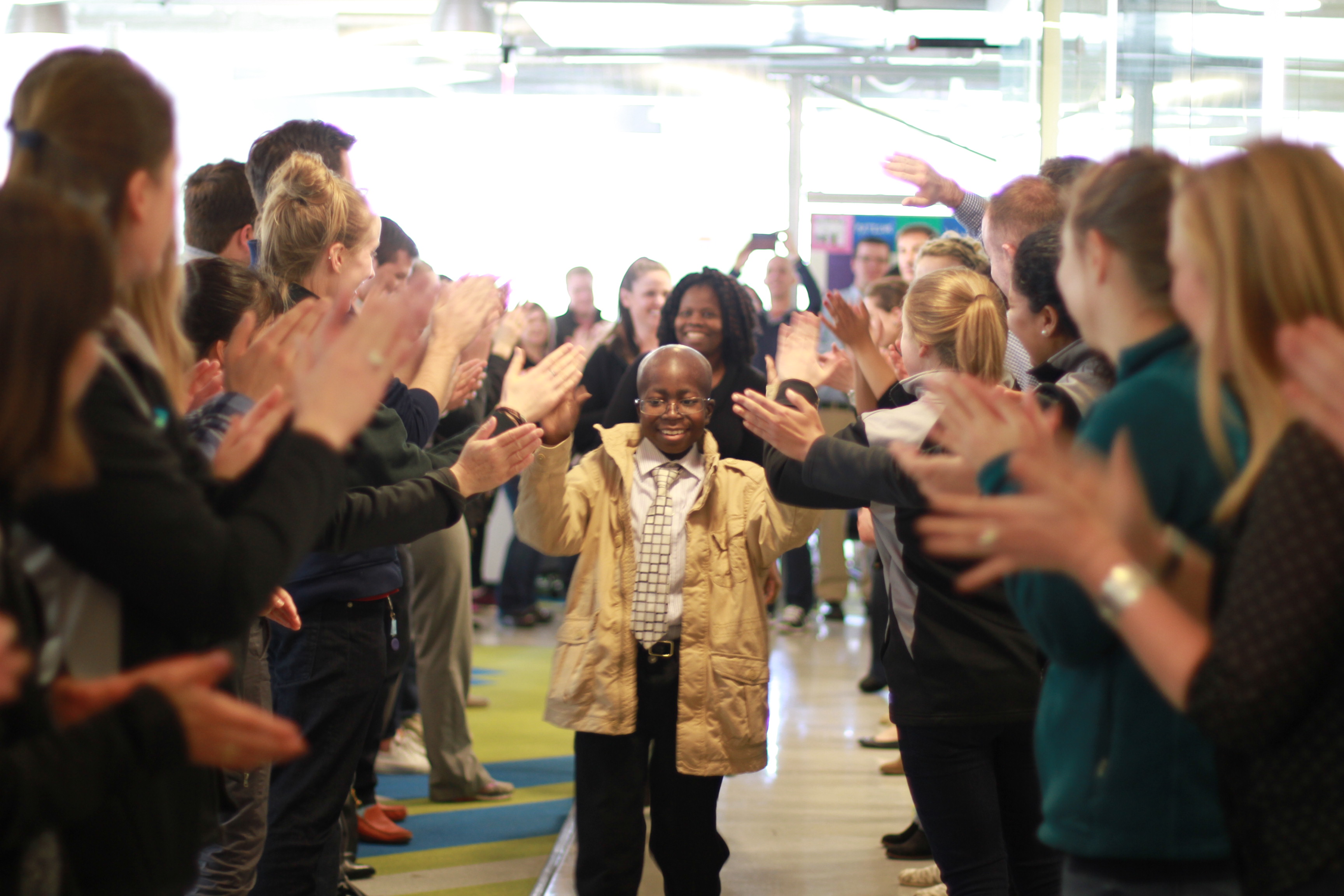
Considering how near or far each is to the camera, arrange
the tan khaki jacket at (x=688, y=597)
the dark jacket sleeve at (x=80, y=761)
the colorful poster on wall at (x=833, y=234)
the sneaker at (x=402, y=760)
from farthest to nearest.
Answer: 1. the colorful poster on wall at (x=833, y=234)
2. the sneaker at (x=402, y=760)
3. the tan khaki jacket at (x=688, y=597)
4. the dark jacket sleeve at (x=80, y=761)

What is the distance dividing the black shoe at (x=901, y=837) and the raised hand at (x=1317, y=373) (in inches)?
100

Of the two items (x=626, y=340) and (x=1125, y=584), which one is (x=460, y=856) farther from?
(x=1125, y=584)

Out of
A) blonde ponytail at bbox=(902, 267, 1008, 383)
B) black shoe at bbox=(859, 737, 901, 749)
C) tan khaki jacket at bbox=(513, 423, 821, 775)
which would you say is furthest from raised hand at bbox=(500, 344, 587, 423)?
black shoe at bbox=(859, 737, 901, 749)

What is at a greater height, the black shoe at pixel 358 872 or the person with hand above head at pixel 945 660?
the person with hand above head at pixel 945 660

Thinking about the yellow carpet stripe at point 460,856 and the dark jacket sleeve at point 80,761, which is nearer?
the dark jacket sleeve at point 80,761

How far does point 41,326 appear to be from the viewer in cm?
99

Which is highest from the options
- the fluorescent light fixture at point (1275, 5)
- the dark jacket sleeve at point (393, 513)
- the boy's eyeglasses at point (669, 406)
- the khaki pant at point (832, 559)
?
the fluorescent light fixture at point (1275, 5)

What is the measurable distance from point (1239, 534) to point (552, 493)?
1.57 metres

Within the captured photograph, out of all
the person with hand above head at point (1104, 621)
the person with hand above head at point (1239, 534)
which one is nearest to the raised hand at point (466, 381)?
the person with hand above head at point (1104, 621)

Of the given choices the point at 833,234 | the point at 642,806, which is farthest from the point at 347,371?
the point at 833,234

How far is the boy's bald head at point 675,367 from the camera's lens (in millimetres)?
2631

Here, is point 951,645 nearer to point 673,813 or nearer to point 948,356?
point 948,356

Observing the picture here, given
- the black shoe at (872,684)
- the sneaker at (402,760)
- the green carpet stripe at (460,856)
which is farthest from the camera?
the black shoe at (872,684)

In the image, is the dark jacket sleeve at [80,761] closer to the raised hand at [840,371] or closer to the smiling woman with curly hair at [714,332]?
the raised hand at [840,371]
